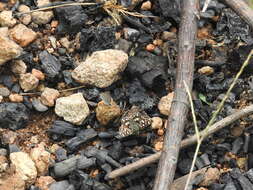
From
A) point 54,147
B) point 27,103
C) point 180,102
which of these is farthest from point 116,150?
point 27,103

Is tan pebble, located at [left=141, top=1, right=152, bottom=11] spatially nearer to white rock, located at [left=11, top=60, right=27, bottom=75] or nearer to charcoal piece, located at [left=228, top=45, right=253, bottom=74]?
charcoal piece, located at [left=228, top=45, right=253, bottom=74]

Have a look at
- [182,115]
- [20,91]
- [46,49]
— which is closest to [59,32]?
[46,49]

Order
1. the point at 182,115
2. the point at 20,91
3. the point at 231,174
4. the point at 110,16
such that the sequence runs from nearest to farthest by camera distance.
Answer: the point at 182,115 → the point at 231,174 → the point at 20,91 → the point at 110,16

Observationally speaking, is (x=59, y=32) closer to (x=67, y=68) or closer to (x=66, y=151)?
(x=67, y=68)

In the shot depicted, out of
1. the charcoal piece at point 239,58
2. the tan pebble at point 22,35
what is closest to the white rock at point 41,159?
the tan pebble at point 22,35

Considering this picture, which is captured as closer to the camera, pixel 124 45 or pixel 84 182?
pixel 84 182

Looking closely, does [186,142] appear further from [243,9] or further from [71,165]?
[243,9]
